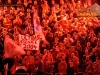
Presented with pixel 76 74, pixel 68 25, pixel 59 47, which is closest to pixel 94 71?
pixel 76 74

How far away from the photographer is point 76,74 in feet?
33.5

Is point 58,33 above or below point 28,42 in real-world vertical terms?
A: above

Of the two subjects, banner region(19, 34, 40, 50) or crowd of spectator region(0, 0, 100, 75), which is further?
crowd of spectator region(0, 0, 100, 75)

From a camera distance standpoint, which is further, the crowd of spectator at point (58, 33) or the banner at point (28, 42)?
the crowd of spectator at point (58, 33)

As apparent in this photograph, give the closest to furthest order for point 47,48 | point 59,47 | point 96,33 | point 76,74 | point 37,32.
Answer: point 37,32, point 76,74, point 59,47, point 47,48, point 96,33

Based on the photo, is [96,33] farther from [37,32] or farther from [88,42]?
[37,32]

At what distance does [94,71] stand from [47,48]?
2.16m

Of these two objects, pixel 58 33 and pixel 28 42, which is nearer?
pixel 28 42

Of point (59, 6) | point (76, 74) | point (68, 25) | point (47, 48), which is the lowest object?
point (76, 74)

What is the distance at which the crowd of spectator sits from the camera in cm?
1048

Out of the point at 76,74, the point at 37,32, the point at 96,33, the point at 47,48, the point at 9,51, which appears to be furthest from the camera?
the point at 96,33

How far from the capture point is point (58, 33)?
12.1 metres

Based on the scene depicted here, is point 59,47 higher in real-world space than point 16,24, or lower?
lower

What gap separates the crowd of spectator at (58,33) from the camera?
412 inches
